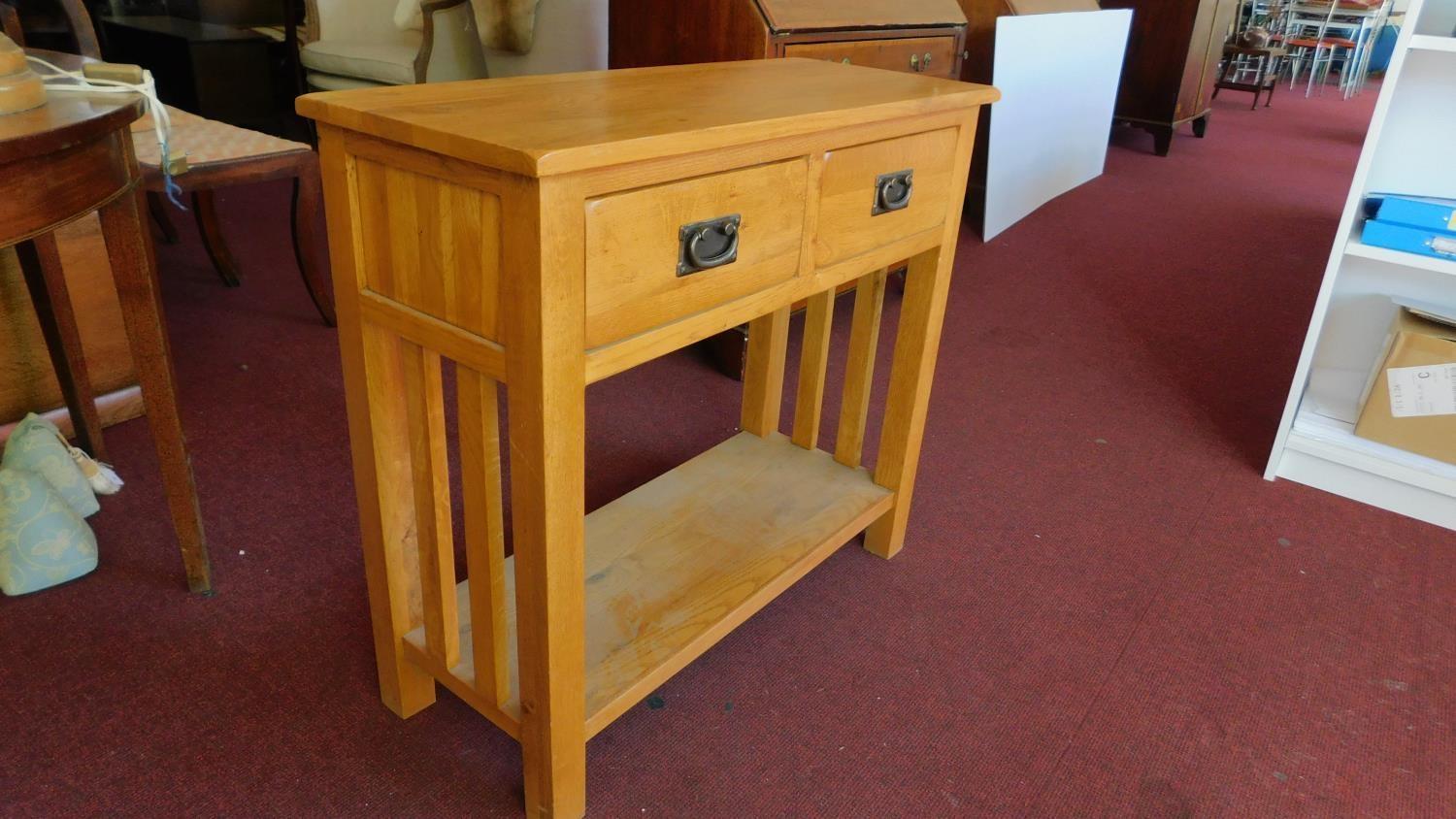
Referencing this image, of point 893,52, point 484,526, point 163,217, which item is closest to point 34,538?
point 484,526

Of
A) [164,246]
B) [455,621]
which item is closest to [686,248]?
[455,621]

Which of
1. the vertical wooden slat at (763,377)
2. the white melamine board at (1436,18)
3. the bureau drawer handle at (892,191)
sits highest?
the white melamine board at (1436,18)

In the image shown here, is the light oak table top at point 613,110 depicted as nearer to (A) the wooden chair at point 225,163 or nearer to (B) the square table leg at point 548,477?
(B) the square table leg at point 548,477

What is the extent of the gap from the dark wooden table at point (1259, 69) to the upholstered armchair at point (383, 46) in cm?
418

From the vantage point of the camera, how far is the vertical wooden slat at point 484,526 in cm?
95

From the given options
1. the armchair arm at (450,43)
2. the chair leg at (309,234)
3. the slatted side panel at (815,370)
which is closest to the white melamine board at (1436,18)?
the slatted side panel at (815,370)

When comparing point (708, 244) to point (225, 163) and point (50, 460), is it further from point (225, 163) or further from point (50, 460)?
point (225, 163)

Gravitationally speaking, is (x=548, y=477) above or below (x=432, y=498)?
above

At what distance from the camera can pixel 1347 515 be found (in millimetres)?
1862

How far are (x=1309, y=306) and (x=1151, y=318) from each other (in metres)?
0.56

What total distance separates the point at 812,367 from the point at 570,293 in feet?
2.89

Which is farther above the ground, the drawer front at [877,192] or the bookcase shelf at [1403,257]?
the drawer front at [877,192]

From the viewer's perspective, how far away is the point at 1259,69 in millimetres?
6766

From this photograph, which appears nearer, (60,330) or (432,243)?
(432,243)
